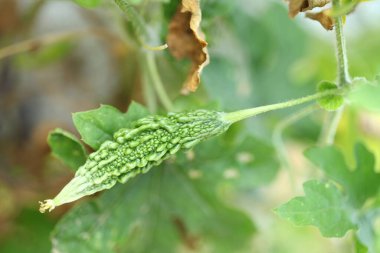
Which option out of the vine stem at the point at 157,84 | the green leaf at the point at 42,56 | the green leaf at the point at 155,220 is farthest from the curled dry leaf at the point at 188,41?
the green leaf at the point at 42,56

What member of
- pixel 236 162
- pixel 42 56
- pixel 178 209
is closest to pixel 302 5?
pixel 236 162

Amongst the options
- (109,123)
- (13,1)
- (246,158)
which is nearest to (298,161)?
(246,158)

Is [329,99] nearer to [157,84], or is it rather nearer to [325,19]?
[325,19]

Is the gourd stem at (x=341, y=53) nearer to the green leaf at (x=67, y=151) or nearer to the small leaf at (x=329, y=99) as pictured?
the small leaf at (x=329, y=99)

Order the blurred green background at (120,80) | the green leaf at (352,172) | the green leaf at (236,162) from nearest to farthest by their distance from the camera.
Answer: the green leaf at (352,172), the green leaf at (236,162), the blurred green background at (120,80)

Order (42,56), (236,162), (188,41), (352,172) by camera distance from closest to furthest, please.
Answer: (188,41) → (352,172) → (236,162) → (42,56)

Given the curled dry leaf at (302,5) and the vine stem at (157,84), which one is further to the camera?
the vine stem at (157,84)

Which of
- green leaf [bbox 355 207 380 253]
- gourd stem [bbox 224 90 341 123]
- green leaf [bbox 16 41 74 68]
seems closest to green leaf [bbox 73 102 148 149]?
gourd stem [bbox 224 90 341 123]
